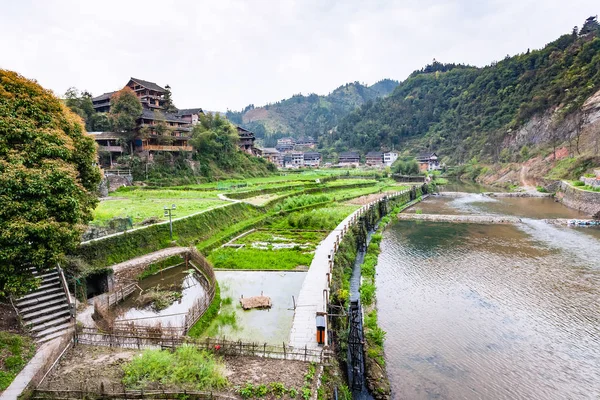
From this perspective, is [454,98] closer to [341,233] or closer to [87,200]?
[341,233]

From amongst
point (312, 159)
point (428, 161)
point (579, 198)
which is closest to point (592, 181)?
point (579, 198)

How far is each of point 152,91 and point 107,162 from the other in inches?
798

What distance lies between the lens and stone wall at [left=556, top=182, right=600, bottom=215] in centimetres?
4544

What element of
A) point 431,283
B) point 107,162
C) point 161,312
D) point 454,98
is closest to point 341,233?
point 431,283

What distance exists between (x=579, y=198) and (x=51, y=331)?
6033 centimetres

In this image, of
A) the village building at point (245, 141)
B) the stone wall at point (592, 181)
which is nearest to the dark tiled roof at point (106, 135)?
the village building at point (245, 141)

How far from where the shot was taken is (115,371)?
11305mm

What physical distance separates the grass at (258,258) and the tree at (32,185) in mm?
11166

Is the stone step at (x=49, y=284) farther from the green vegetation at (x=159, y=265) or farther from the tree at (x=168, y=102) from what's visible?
the tree at (x=168, y=102)

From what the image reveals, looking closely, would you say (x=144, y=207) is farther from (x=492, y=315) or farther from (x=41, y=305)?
(x=492, y=315)

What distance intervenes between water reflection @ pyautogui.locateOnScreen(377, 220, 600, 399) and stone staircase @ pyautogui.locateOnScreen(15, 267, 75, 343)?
13.0 metres

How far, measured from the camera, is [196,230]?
92.7ft

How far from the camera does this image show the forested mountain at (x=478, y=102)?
290 ft

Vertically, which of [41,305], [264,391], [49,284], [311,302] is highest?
[49,284]
